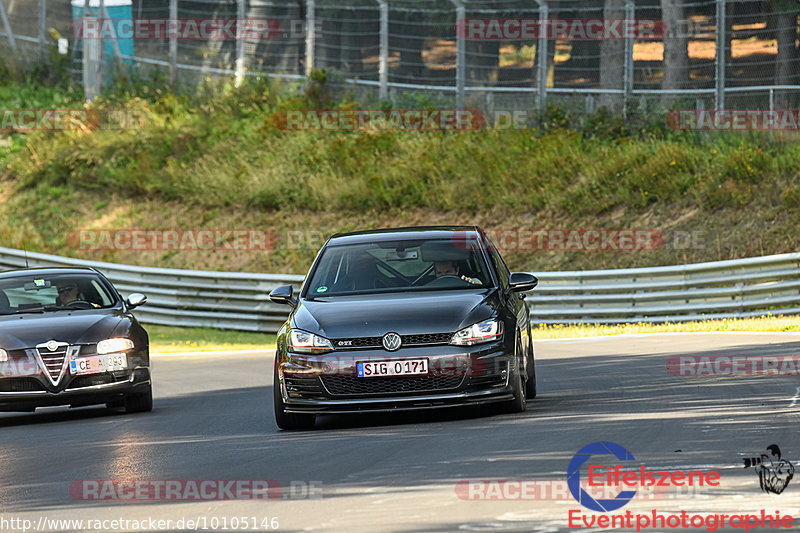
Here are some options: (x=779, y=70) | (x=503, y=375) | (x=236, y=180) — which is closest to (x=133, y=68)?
(x=236, y=180)

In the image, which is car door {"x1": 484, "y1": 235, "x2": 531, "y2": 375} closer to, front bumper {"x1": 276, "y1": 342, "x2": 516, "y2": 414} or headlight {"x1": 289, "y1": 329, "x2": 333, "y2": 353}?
front bumper {"x1": 276, "y1": 342, "x2": 516, "y2": 414}

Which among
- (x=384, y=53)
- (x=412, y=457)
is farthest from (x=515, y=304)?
(x=384, y=53)

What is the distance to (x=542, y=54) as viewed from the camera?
30531 mm

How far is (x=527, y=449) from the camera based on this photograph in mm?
9180

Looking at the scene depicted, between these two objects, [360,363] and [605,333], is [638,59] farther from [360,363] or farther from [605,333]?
[360,363]

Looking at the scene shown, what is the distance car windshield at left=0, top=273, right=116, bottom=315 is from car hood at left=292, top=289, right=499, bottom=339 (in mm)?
4145

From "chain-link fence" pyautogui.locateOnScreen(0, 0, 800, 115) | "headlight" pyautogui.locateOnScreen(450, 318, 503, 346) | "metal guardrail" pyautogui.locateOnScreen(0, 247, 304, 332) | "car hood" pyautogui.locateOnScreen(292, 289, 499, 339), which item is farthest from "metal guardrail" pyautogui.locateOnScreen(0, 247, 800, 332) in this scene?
"headlight" pyautogui.locateOnScreen(450, 318, 503, 346)

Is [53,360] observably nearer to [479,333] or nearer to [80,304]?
[80,304]

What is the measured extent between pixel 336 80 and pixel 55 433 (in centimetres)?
2297

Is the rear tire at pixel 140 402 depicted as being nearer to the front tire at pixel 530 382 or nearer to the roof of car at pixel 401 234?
the roof of car at pixel 401 234

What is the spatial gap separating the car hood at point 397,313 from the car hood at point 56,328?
10.0ft

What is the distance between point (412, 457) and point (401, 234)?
147 inches

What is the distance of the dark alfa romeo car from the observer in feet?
43.4

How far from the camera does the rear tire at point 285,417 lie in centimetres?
1111
